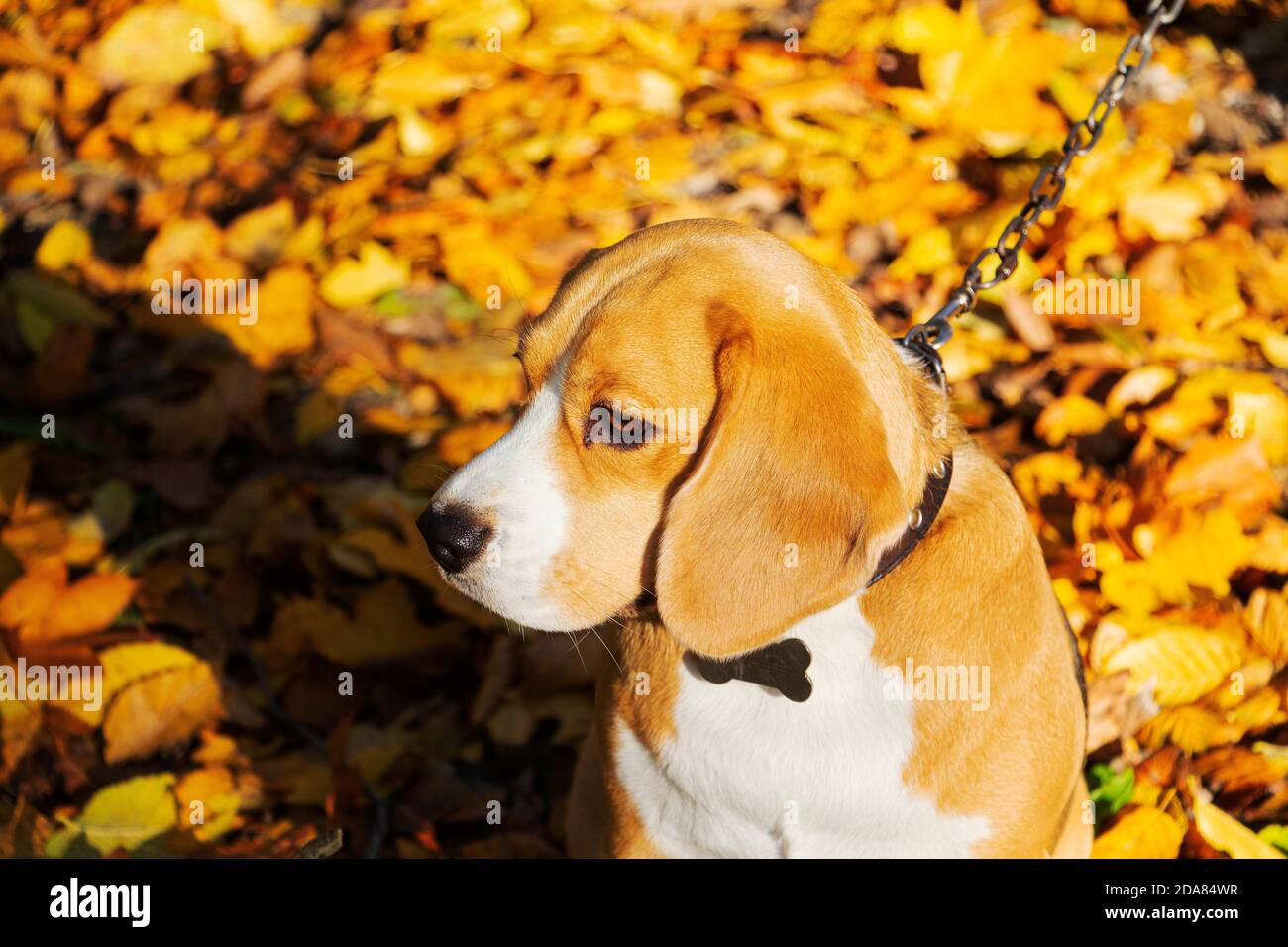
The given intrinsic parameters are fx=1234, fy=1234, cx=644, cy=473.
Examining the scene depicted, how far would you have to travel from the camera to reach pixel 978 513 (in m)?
2.43

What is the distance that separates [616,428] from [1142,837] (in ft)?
5.49

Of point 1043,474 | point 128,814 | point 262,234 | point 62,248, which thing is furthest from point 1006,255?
point 62,248

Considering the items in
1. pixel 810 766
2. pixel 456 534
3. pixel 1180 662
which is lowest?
pixel 1180 662

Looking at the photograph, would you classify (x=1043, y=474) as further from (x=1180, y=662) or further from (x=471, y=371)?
(x=471, y=371)

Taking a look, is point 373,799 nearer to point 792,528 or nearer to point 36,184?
point 792,528

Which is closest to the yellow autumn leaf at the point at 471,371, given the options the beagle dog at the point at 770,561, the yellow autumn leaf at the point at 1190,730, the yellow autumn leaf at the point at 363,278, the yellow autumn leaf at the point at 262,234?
the yellow autumn leaf at the point at 363,278

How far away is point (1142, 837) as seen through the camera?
9.53 feet

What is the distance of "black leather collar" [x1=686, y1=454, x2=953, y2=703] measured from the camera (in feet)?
7.62

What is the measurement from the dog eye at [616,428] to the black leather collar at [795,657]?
439 mm

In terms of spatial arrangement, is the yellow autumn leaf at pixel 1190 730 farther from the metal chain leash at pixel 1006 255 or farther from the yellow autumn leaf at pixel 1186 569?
the metal chain leash at pixel 1006 255

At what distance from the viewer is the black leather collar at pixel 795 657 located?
2.32m

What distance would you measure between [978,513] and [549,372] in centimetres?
89

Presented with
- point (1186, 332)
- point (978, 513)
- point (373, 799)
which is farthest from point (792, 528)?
point (1186, 332)

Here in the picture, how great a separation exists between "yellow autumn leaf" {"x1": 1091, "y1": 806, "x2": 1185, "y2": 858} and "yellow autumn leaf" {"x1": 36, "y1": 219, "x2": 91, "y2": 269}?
4.28 metres
